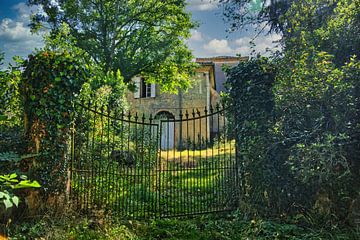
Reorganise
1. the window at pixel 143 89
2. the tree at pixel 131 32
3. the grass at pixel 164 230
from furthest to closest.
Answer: the window at pixel 143 89 < the tree at pixel 131 32 < the grass at pixel 164 230

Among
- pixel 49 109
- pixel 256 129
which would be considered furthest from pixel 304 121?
pixel 49 109

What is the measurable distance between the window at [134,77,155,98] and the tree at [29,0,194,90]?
34.5 inches

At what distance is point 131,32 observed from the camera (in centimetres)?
1814

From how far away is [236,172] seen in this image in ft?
18.5

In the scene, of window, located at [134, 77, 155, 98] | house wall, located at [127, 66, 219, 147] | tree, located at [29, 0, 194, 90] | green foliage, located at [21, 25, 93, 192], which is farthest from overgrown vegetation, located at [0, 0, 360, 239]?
window, located at [134, 77, 155, 98]

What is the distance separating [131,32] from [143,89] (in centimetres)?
348

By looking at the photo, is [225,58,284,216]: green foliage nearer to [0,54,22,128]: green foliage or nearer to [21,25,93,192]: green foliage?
[21,25,93,192]: green foliage

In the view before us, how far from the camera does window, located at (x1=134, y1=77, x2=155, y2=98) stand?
1842 cm

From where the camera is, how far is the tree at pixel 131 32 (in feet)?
55.2

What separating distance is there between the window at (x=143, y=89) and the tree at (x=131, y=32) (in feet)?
2.88

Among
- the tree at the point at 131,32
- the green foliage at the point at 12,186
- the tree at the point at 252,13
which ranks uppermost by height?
the tree at the point at 131,32

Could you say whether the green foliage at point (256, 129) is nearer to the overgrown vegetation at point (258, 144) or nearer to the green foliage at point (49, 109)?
the overgrown vegetation at point (258, 144)

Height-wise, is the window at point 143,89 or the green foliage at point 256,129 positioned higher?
the window at point 143,89

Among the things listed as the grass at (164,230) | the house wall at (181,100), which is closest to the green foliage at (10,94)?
the grass at (164,230)
